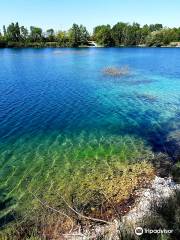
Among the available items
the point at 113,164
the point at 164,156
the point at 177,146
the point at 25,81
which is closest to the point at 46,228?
the point at 113,164

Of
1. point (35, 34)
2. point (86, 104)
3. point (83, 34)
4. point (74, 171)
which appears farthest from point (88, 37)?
point (74, 171)

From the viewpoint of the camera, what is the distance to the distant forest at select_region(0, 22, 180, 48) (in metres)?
174

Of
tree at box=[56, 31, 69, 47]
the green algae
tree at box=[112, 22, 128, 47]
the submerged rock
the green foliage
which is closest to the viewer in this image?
the submerged rock

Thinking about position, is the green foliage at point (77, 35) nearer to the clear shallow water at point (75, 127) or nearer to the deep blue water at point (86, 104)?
the deep blue water at point (86, 104)

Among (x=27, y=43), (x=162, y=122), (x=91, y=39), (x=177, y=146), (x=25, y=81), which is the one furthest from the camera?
(x=91, y=39)

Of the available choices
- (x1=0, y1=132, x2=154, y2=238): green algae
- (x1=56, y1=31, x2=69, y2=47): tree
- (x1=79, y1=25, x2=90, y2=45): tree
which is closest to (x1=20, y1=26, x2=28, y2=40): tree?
(x1=56, y1=31, x2=69, y2=47): tree

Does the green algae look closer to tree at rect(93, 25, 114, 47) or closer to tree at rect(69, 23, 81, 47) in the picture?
tree at rect(69, 23, 81, 47)

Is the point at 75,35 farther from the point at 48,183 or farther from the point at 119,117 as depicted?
the point at 48,183

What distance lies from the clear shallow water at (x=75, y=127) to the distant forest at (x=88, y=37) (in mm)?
133826

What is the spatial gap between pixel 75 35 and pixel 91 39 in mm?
25078

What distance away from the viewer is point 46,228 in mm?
13680

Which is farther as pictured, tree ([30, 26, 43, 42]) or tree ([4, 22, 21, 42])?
tree ([30, 26, 43, 42])

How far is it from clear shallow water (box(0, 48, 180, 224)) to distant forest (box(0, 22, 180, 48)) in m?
134

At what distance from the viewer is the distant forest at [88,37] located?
174125mm
